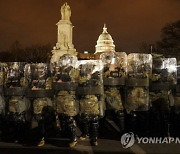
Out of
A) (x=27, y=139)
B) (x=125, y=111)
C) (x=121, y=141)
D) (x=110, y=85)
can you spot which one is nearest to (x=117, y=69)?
(x=110, y=85)

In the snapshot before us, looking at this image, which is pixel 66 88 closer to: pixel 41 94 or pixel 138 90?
pixel 41 94

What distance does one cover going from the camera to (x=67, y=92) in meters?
7.60

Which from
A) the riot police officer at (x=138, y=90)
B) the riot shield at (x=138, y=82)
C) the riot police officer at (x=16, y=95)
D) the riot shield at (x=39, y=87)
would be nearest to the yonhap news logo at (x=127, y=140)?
the riot police officer at (x=138, y=90)

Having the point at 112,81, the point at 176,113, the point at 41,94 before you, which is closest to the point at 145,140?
the point at 176,113

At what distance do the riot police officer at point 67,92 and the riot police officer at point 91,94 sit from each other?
0.46 feet

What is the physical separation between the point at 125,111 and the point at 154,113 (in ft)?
2.33

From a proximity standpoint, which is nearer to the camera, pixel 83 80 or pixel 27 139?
pixel 83 80

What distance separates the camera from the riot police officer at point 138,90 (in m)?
8.30

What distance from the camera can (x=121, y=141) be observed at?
8219 mm

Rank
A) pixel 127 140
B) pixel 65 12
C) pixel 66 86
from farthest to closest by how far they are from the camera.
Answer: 1. pixel 65 12
2. pixel 127 140
3. pixel 66 86

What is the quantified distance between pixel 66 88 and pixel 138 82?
1.78 m

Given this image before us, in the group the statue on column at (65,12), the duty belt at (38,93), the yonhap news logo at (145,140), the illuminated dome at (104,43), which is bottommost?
the yonhap news logo at (145,140)

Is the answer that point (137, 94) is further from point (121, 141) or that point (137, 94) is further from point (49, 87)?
point (49, 87)

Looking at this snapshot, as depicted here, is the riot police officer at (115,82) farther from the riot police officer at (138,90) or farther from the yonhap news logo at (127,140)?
the yonhap news logo at (127,140)
